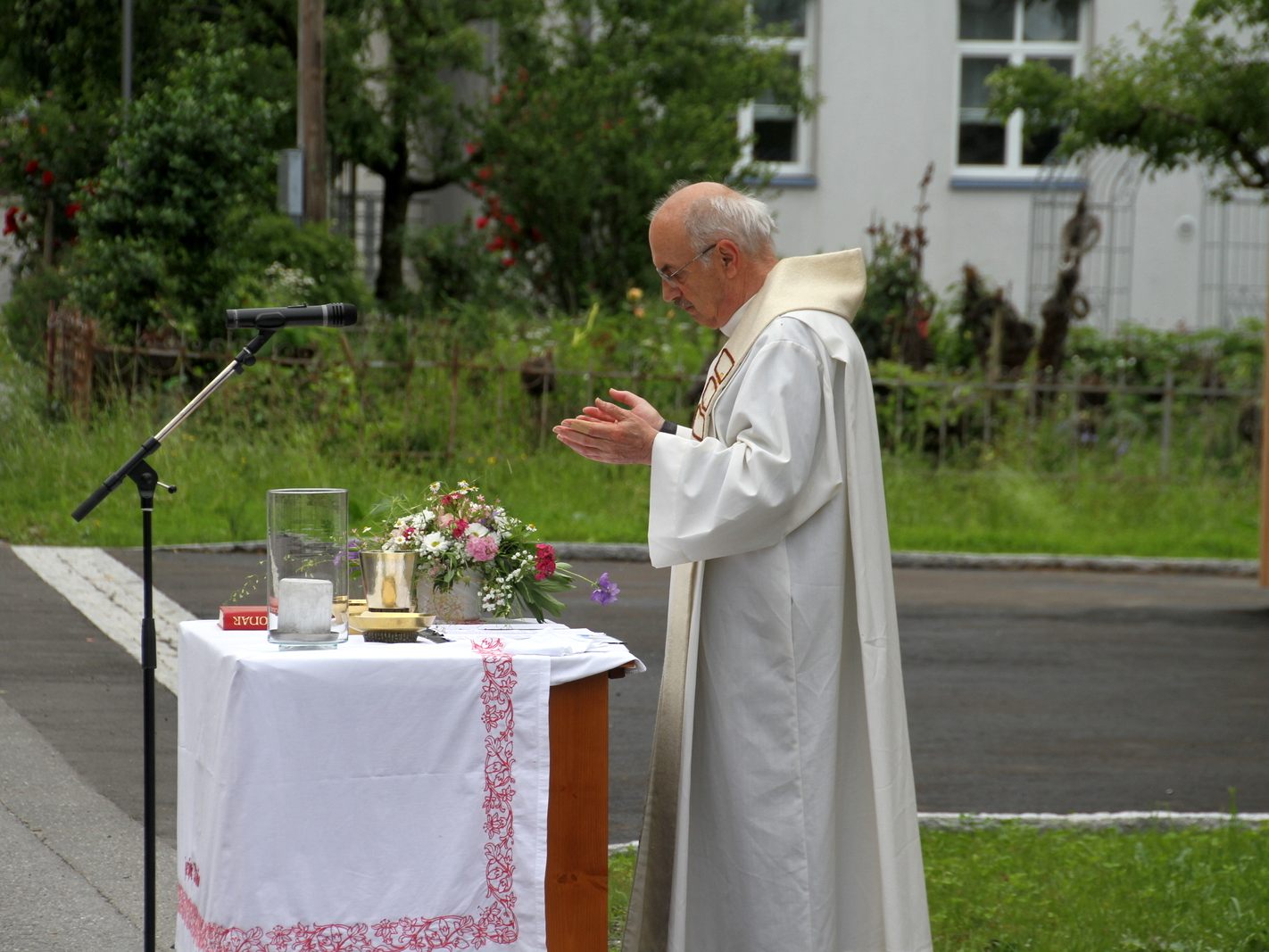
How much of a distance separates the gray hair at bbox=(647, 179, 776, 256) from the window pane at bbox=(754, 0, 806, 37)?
1991 centimetres

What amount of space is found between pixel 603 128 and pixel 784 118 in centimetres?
444

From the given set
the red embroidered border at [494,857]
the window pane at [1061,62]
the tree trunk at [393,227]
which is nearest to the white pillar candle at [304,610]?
the red embroidered border at [494,857]

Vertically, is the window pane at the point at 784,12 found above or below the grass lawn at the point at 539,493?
above

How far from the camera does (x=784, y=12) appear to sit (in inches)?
927

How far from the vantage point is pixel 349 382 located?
1517cm

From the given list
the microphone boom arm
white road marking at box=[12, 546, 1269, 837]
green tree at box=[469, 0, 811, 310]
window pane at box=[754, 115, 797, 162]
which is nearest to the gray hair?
the microphone boom arm

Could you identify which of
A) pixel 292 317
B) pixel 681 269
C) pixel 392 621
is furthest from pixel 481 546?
pixel 681 269

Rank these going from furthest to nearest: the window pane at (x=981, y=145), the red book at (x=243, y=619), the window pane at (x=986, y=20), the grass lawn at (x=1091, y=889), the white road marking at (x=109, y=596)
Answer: the window pane at (x=981, y=145)
the window pane at (x=986, y=20)
the white road marking at (x=109, y=596)
the grass lawn at (x=1091, y=889)
the red book at (x=243, y=619)

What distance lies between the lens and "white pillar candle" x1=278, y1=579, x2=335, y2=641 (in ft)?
12.4

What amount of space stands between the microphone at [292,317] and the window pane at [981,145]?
20.9 meters

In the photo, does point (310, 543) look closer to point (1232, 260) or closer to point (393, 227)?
point (393, 227)

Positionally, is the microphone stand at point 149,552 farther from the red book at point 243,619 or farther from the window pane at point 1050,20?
the window pane at point 1050,20

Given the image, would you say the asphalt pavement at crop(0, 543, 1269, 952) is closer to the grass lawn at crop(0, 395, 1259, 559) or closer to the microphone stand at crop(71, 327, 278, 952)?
the grass lawn at crop(0, 395, 1259, 559)

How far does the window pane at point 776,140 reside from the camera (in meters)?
24.0
